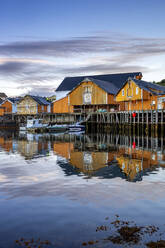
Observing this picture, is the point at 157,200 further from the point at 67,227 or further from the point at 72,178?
the point at 72,178

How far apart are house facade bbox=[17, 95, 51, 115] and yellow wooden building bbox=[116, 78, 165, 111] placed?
Answer: 1106 inches

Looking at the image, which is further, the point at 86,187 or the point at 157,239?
the point at 86,187

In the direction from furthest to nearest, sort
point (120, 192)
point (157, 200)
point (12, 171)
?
point (12, 171)
point (120, 192)
point (157, 200)

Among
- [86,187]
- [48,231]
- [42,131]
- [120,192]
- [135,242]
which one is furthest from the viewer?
[42,131]

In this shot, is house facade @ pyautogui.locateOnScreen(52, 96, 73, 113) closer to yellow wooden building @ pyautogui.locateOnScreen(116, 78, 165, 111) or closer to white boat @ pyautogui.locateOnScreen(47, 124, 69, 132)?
white boat @ pyautogui.locateOnScreen(47, 124, 69, 132)

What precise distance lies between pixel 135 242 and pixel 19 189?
251 inches

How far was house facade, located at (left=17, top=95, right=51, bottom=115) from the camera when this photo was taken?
248 ft

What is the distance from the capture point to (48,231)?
24.1 feet

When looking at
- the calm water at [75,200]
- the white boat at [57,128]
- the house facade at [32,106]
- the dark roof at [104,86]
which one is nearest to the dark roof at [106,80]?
the house facade at [32,106]

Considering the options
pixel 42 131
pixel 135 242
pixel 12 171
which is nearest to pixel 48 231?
pixel 135 242

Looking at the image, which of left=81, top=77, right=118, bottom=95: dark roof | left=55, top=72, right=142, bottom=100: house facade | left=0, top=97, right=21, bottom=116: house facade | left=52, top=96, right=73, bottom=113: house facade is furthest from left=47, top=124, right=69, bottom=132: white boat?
left=0, top=97, right=21, bottom=116: house facade

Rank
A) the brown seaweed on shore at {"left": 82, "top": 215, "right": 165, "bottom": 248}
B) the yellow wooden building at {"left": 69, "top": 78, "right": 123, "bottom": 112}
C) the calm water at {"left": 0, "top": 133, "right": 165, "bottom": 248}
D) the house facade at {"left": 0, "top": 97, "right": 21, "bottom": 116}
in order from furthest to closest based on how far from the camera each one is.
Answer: the house facade at {"left": 0, "top": 97, "right": 21, "bottom": 116}
the yellow wooden building at {"left": 69, "top": 78, "right": 123, "bottom": 112}
the calm water at {"left": 0, "top": 133, "right": 165, "bottom": 248}
the brown seaweed on shore at {"left": 82, "top": 215, "right": 165, "bottom": 248}

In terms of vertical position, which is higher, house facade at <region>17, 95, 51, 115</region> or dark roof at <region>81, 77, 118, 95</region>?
dark roof at <region>81, 77, 118, 95</region>

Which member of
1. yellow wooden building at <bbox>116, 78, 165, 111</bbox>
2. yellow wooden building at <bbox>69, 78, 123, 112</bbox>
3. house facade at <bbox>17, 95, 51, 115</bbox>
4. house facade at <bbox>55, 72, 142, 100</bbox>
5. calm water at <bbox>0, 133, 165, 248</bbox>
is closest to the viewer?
calm water at <bbox>0, 133, 165, 248</bbox>
